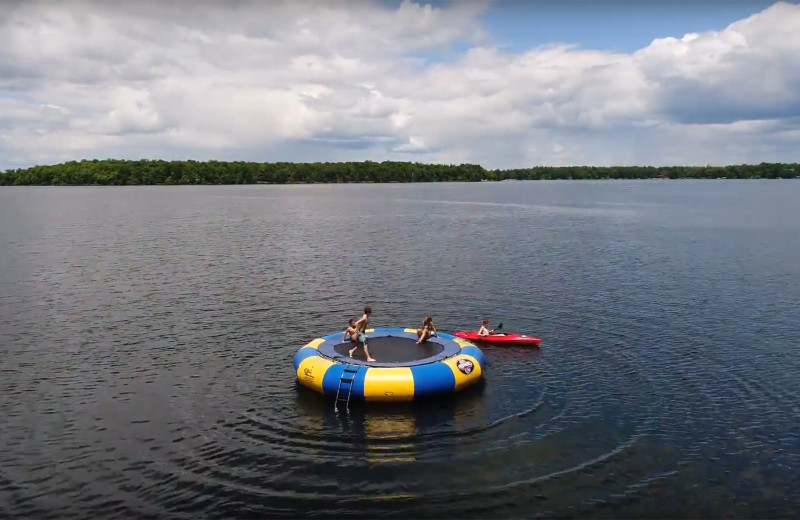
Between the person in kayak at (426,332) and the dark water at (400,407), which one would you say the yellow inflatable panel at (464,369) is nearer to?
the dark water at (400,407)

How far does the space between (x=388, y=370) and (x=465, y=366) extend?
289cm

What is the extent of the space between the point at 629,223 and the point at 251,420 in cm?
7800

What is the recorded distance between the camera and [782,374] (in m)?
24.7

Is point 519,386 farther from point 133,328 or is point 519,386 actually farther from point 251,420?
point 133,328

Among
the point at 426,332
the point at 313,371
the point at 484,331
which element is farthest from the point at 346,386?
the point at 484,331

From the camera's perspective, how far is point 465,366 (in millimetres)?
22656

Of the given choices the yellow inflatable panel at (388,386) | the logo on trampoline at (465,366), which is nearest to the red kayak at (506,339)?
the logo on trampoline at (465,366)

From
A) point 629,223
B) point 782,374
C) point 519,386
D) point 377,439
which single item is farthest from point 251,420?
point 629,223

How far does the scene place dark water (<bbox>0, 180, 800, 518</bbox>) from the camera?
16312 mm

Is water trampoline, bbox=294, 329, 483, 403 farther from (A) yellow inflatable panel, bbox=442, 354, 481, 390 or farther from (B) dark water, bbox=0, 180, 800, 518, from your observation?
(B) dark water, bbox=0, 180, 800, 518

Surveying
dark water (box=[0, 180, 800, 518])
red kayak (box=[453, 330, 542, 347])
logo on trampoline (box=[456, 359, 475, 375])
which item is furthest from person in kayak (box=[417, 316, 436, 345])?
red kayak (box=[453, 330, 542, 347])

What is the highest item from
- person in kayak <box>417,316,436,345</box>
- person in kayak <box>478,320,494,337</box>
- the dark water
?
person in kayak <box>417,316,436,345</box>

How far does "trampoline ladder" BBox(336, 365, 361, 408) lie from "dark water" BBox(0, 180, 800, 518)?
0.47 metres

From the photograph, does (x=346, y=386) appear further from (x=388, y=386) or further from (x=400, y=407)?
(x=400, y=407)
